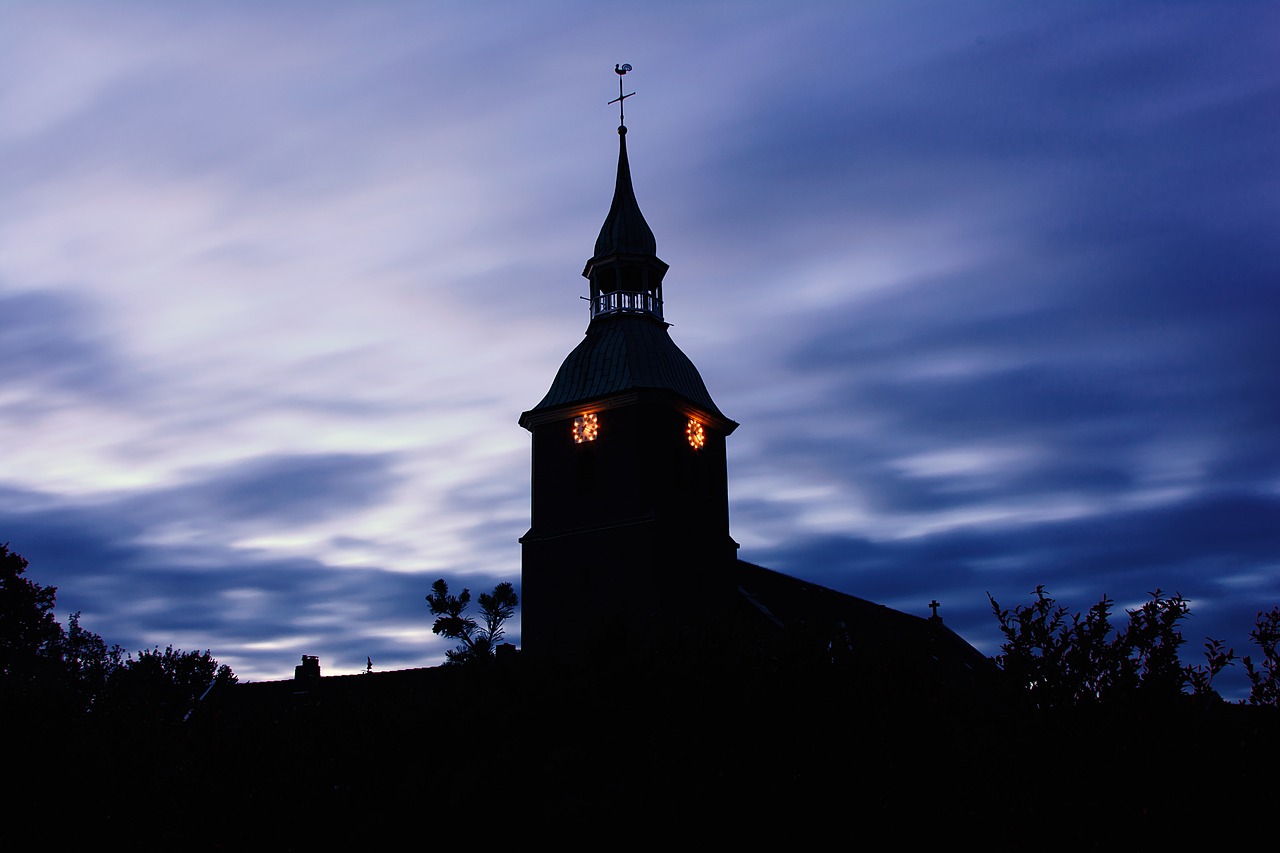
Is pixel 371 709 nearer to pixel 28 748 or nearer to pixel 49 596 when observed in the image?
pixel 28 748

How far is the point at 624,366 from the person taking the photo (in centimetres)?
5066

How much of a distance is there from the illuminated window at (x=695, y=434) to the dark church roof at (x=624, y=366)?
76 cm

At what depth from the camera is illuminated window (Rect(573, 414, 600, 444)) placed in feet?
165

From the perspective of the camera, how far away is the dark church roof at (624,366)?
1981 inches

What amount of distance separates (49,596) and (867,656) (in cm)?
7428

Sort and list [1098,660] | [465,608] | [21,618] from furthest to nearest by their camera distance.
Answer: [21,618] < [465,608] < [1098,660]

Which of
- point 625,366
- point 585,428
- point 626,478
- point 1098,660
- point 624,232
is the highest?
point 624,232

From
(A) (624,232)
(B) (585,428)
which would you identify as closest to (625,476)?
(B) (585,428)

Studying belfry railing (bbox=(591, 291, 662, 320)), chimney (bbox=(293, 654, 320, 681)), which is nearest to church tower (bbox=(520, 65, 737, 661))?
belfry railing (bbox=(591, 291, 662, 320))

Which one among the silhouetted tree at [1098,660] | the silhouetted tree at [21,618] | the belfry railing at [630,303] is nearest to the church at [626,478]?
the belfry railing at [630,303]

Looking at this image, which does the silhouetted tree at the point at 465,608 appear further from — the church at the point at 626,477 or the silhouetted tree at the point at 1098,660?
→ the silhouetted tree at the point at 1098,660

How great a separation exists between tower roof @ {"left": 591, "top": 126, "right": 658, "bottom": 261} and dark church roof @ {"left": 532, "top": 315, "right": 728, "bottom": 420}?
300 centimetres

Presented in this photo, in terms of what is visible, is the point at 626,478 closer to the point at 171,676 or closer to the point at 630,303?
the point at 630,303

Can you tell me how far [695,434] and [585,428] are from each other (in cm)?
480
